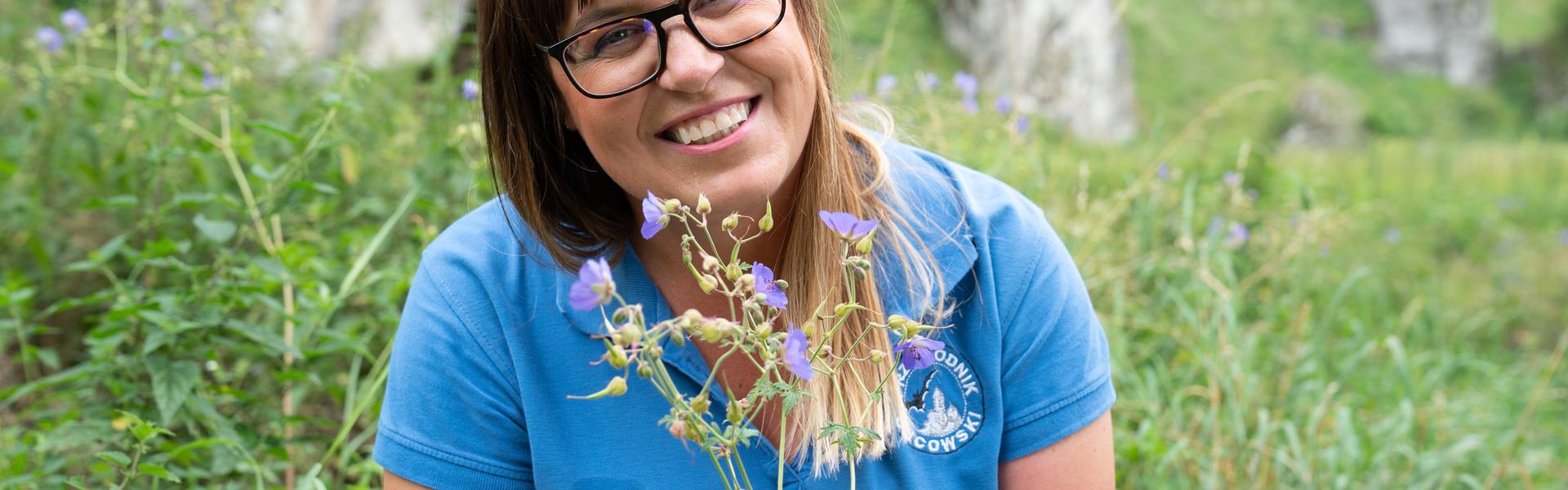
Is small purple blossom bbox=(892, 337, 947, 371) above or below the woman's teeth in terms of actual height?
below

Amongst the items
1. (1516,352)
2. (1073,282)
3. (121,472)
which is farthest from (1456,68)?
(121,472)

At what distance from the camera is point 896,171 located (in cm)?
161

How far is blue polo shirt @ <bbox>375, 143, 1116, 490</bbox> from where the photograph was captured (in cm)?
148

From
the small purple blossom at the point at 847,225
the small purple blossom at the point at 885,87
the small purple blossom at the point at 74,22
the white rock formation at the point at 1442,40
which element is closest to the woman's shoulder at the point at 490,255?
the small purple blossom at the point at 847,225

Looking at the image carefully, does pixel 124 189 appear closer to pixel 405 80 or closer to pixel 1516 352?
pixel 405 80

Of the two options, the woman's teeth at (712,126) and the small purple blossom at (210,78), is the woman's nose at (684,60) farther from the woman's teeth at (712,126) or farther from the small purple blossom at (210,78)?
the small purple blossom at (210,78)

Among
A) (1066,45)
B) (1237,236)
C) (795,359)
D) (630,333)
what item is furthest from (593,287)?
(1066,45)

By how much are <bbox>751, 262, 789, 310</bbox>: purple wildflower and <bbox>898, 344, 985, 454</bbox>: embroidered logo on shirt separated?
0.60 m

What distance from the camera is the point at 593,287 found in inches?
30.6

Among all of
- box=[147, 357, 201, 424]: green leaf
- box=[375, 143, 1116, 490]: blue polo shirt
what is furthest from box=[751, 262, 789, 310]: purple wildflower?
box=[147, 357, 201, 424]: green leaf

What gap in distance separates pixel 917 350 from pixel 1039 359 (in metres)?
0.62

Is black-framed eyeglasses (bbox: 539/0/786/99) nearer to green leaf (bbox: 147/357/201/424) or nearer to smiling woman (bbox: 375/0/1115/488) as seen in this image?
smiling woman (bbox: 375/0/1115/488)

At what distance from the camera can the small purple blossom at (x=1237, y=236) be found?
2.83 m

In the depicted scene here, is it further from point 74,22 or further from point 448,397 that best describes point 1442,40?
point 448,397
